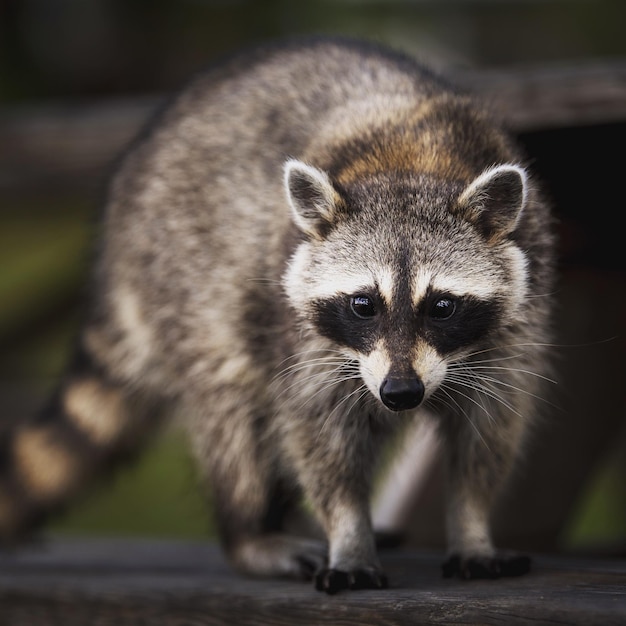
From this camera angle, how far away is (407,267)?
9.16 ft

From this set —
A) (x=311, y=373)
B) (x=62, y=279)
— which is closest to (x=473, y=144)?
(x=311, y=373)

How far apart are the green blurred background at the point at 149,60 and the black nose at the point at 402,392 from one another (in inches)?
165

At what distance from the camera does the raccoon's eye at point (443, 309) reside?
9.18 ft

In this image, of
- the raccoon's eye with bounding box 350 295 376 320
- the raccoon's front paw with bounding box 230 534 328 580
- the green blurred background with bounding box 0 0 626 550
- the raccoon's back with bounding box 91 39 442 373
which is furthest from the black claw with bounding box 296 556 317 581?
the green blurred background with bounding box 0 0 626 550

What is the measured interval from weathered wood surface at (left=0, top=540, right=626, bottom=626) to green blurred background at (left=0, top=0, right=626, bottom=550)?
268 centimetres

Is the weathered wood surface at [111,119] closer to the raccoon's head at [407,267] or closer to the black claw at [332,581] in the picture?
the raccoon's head at [407,267]

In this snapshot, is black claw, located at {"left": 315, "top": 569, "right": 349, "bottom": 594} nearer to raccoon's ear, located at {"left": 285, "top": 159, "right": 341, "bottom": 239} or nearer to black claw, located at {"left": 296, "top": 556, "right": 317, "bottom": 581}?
black claw, located at {"left": 296, "top": 556, "right": 317, "bottom": 581}

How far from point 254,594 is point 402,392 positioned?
2.63ft

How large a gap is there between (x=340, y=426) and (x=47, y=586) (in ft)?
3.78

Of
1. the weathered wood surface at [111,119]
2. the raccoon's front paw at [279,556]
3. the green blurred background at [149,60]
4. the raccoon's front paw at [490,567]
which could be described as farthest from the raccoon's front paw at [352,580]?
the green blurred background at [149,60]

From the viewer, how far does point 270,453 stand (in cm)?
356

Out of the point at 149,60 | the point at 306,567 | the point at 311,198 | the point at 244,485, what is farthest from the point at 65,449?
the point at 149,60

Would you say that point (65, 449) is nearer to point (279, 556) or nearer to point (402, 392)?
point (279, 556)

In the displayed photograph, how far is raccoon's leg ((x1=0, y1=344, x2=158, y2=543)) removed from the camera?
4.06 m
